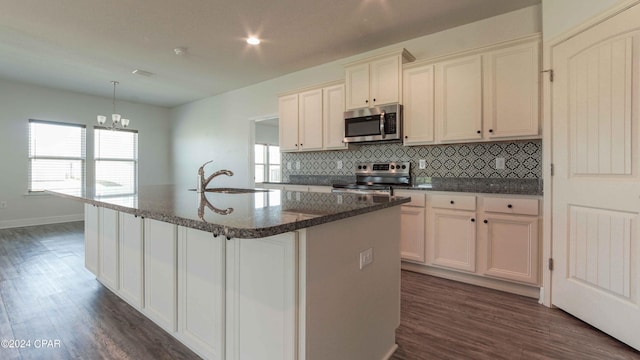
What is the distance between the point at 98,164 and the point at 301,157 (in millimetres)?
4590

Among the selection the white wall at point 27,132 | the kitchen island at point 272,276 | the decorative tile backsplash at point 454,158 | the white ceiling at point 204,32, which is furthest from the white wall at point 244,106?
the kitchen island at point 272,276

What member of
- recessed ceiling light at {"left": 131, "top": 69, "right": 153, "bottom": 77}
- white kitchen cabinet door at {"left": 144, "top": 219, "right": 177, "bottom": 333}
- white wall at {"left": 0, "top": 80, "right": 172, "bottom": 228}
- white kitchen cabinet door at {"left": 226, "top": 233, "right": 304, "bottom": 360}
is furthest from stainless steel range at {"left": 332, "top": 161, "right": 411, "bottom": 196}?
white wall at {"left": 0, "top": 80, "right": 172, "bottom": 228}

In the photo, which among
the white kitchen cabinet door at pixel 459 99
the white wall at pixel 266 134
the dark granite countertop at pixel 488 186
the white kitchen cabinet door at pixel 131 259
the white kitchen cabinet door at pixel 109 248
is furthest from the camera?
the white wall at pixel 266 134

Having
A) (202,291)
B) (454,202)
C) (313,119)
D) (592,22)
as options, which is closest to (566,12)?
(592,22)

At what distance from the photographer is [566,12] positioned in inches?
88.4

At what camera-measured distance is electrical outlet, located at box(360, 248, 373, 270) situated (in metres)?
1.44

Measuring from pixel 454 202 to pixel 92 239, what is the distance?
3.31 metres

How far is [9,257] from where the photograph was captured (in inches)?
139

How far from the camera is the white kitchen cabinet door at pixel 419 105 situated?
3125 mm

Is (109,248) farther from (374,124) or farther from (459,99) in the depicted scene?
(459,99)

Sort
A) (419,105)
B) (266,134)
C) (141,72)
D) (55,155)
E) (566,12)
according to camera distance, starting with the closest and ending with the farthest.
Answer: (566,12) → (419,105) → (141,72) → (55,155) → (266,134)

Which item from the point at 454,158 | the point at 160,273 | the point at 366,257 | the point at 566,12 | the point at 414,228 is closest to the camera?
the point at 366,257

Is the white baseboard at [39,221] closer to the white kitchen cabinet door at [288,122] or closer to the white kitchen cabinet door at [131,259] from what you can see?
the white kitchen cabinet door at [288,122]

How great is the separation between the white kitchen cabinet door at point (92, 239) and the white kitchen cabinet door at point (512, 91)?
3.61 meters
